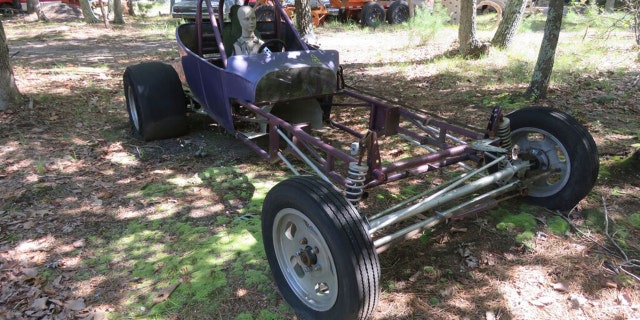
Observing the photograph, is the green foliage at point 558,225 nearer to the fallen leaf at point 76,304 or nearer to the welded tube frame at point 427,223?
the welded tube frame at point 427,223

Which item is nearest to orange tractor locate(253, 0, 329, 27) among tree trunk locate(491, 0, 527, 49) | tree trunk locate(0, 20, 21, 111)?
tree trunk locate(491, 0, 527, 49)

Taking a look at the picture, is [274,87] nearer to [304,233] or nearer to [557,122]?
[304,233]

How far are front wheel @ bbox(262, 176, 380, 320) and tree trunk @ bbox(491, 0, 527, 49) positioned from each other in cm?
805

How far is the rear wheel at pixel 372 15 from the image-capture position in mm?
16141

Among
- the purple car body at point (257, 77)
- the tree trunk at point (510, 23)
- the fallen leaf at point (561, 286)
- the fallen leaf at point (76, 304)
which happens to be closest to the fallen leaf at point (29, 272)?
the fallen leaf at point (76, 304)

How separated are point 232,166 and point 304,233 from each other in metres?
2.33

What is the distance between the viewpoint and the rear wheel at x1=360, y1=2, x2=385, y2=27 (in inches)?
635

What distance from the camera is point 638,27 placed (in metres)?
5.45

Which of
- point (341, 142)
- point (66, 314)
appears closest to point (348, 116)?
point (341, 142)

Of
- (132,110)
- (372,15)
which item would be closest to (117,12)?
(372,15)

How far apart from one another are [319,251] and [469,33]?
7.63m

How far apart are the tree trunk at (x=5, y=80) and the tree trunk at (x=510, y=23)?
870 centimetres

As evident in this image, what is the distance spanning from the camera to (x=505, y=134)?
10.7 feet

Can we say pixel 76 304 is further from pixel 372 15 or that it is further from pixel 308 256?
pixel 372 15
